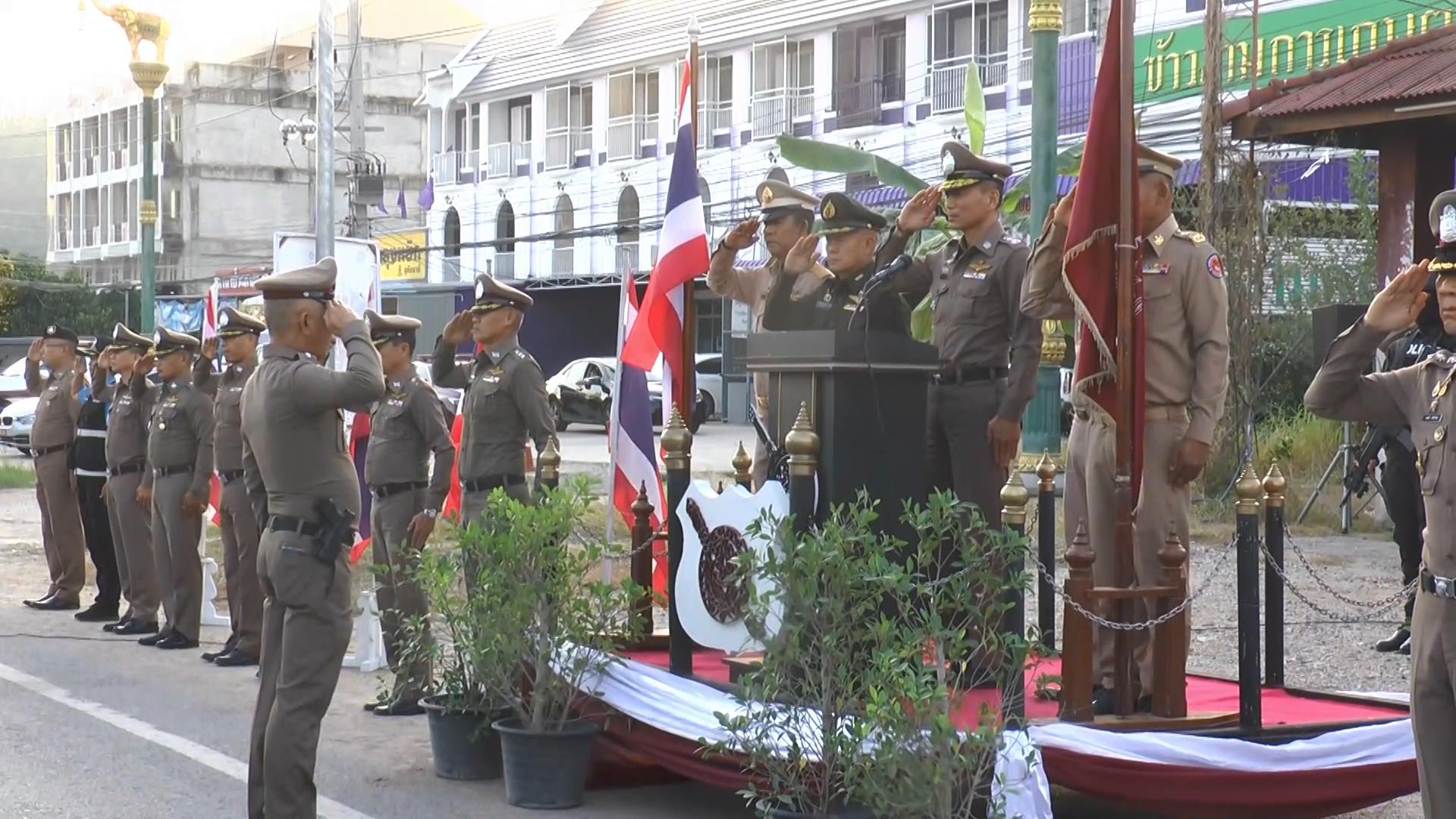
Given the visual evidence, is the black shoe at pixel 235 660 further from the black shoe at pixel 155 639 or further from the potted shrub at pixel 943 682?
the potted shrub at pixel 943 682

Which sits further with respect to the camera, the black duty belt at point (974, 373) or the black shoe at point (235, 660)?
the black shoe at point (235, 660)

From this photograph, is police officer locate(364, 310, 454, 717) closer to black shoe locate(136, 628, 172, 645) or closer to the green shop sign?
black shoe locate(136, 628, 172, 645)

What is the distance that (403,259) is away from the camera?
2037 inches

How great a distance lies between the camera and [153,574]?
12.0m

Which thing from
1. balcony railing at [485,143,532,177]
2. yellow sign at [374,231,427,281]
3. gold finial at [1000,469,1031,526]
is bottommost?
gold finial at [1000,469,1031,526]

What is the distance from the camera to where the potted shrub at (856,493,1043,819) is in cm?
535

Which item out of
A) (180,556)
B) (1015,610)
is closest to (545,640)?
(1015,610)

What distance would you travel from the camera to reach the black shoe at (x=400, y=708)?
9.12 meters

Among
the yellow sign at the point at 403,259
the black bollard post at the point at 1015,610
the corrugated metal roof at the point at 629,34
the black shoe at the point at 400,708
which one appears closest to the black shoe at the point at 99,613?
the black shoe at the point at 400,708

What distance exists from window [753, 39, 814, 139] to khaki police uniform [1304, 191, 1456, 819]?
35.9 m

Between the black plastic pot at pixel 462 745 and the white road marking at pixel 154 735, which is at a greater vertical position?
the black plastic pot at pixel 462 745

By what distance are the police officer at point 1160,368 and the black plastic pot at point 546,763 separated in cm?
200

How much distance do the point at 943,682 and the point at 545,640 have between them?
194cm

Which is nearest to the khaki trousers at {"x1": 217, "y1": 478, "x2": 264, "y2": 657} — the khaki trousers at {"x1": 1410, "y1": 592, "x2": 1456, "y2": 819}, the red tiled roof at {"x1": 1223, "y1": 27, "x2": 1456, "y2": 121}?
the khaki trousers at {"x1": 1410, "y1": 592, "x2": 1456, "y2": 819}
